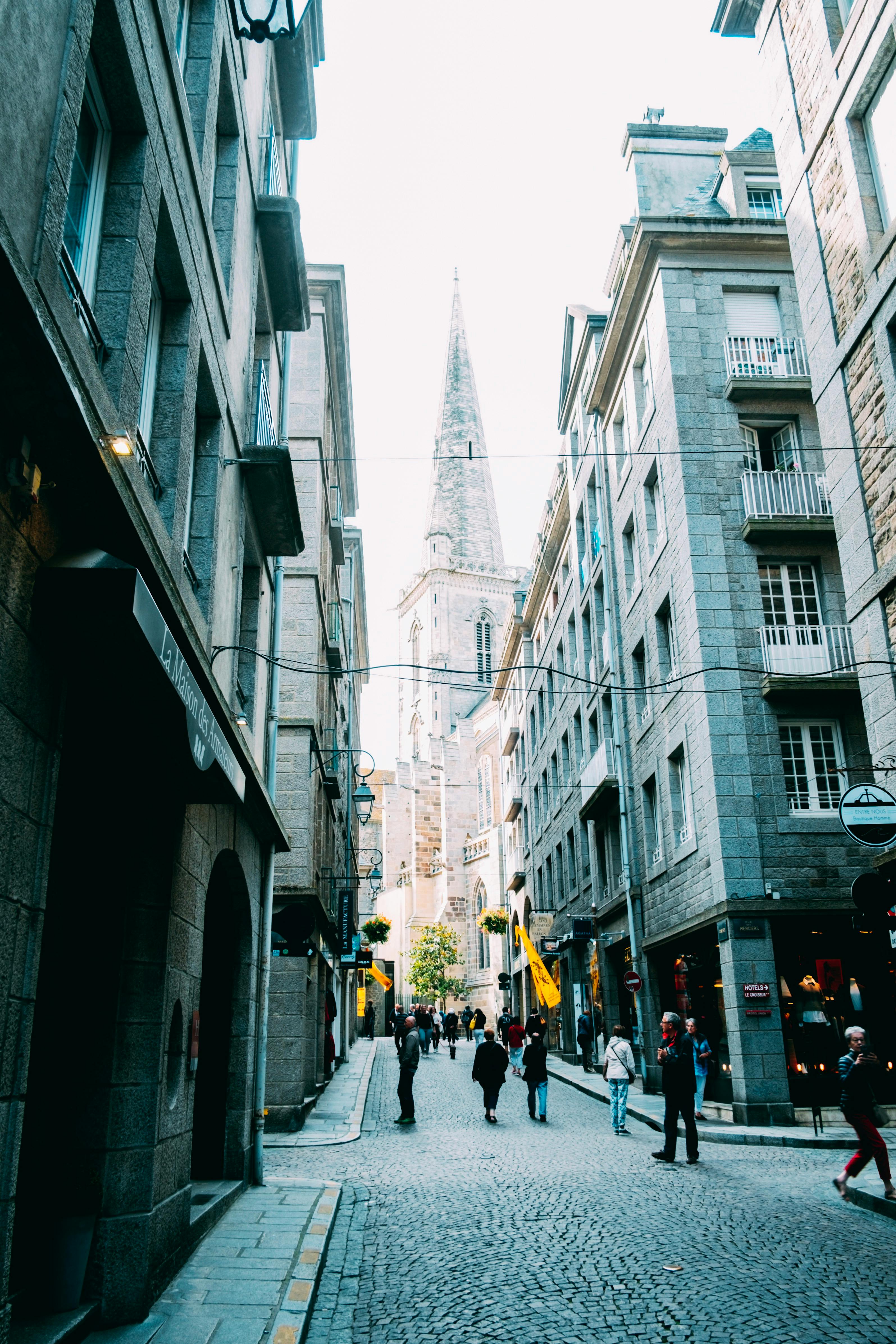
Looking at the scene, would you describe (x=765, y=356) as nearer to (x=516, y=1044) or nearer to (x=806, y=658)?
(x=806, y=658)

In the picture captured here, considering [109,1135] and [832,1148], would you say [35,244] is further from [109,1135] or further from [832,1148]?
[832,1148]

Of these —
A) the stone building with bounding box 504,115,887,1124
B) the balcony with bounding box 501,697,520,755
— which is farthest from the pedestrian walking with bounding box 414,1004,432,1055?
the balcony with bounding box 501,697,520,755

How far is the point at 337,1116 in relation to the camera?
62.5 feet

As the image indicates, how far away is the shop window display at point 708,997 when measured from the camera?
60.6 ft

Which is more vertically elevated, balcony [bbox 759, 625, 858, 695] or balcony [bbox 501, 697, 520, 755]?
balcony [bbox 501, 697, 520, 755]

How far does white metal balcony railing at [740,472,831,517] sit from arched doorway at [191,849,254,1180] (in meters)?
12.7

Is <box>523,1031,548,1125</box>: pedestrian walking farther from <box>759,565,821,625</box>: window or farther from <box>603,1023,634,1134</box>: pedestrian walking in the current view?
<box>759,565,821,625</box>: window

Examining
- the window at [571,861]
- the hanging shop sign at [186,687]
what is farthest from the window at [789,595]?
the window at [571,861]

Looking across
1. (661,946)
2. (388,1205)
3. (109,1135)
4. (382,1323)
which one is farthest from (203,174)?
(661,946)

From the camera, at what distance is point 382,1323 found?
6.63m

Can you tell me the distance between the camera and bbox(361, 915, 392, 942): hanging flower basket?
182 ft

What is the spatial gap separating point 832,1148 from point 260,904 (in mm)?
8346

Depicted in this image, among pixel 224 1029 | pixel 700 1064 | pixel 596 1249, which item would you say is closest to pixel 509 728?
pixel 700 1064

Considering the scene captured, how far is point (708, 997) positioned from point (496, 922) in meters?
39.5
